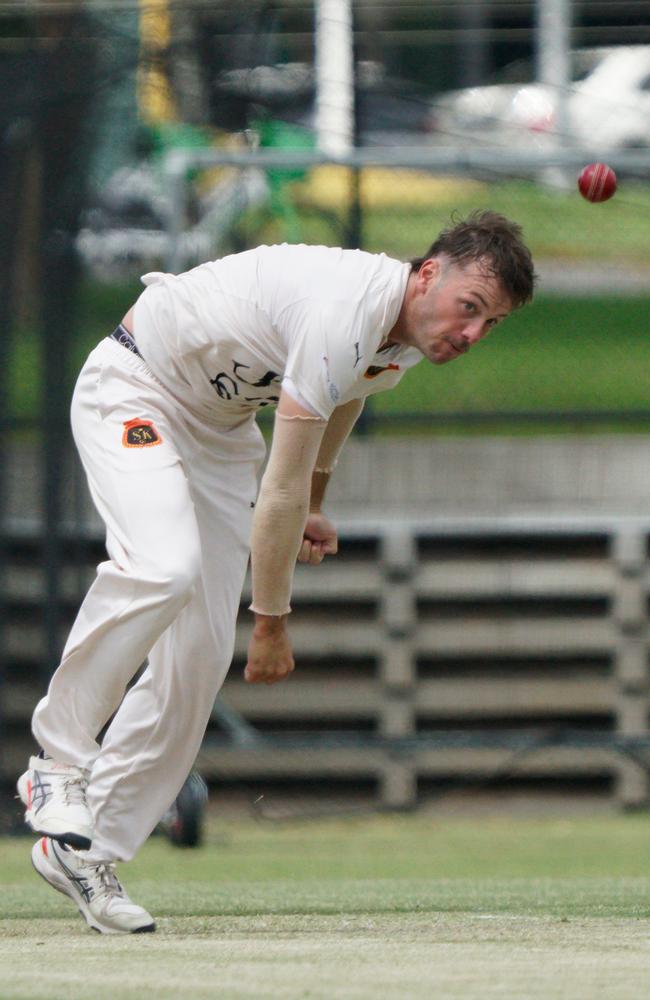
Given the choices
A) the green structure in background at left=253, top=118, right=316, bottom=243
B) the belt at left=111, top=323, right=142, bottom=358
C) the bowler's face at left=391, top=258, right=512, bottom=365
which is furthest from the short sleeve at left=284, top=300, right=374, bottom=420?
the green structure in background at left=253, top=118, right=316, bottom=243

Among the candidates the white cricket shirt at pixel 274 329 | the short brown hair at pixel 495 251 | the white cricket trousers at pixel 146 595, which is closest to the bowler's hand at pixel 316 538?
the white cricket trousers at pixel 146 595

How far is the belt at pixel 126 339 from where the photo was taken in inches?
198

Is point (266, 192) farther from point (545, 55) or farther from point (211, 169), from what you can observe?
point (545, 55)

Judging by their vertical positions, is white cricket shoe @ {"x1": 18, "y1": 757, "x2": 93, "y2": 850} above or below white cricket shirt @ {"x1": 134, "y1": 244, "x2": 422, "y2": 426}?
below

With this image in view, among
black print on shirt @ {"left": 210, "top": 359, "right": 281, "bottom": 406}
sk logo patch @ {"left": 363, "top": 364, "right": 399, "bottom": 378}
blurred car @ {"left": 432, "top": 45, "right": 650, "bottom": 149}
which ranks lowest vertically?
black print on shirt @ {"left": 210, "top": 359, "right": 281, "bottom": 406}

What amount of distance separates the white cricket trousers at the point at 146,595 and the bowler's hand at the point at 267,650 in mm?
201

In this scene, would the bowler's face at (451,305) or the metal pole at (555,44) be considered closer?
the bowler's face at (451,305)

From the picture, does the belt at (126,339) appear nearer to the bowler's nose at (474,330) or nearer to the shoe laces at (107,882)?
the bowler's nose at (474,330)

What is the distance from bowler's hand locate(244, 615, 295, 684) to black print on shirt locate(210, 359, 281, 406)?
0.61 m

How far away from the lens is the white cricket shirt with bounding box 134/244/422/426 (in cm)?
451

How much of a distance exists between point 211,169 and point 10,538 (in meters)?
2.42

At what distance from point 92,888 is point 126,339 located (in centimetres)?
146

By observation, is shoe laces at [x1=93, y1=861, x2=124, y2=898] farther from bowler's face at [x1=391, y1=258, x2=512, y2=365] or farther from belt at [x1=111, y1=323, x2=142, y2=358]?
bowler's face at [x1=391, y1=258, x2=512, y2=365]

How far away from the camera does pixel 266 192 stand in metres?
10.4
